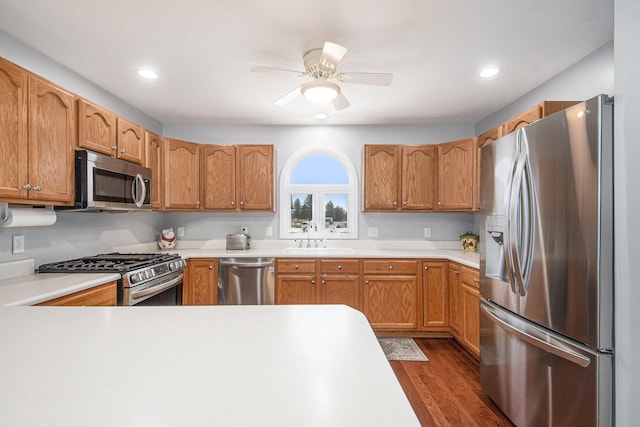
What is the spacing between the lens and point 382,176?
11.9ft

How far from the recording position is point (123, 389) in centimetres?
58

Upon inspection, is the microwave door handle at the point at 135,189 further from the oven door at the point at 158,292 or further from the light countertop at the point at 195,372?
the light countertop at the point at 195,372

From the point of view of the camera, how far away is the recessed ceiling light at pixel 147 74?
2527 millimetres

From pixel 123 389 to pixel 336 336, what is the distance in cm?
49

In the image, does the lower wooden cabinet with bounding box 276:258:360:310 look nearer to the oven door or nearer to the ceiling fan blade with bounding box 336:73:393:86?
the oven door

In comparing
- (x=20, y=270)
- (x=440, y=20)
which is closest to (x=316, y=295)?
(x=20, y=270)

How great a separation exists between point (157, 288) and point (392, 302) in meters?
2.22

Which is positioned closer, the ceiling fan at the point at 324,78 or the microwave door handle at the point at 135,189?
the ceiling fan at the point at 324,78

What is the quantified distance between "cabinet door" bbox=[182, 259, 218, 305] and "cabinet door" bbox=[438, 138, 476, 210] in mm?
2593

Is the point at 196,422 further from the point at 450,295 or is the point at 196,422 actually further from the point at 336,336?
the point at 450,295

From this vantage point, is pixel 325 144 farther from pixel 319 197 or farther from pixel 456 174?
pixel 456 174

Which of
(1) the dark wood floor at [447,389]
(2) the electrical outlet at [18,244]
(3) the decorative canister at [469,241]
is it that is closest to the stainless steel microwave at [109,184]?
(2) the electrical outlet at [18,244]

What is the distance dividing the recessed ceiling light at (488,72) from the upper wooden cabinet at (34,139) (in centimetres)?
307

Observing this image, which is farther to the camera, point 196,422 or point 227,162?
point 227,162
